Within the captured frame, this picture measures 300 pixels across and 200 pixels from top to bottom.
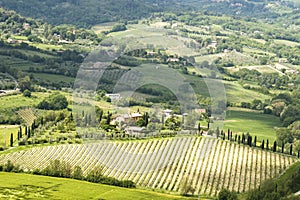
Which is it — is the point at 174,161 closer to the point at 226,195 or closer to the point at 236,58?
the point at 226,195

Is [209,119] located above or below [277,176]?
above

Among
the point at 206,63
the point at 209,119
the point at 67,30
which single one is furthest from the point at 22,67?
the point at 209,119

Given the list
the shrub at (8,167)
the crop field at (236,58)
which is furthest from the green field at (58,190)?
the crop field at (236,58)

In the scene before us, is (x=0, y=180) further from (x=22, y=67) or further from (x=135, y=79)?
(x=22, y=67)

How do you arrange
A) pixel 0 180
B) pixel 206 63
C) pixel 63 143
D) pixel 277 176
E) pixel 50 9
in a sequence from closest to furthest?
pixel 0 180 < pixel 277 176 < pixel 63 143 < pixel 206 63 < pixel 50 9

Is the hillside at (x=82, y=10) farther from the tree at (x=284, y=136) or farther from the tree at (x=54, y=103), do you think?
the tree at (x=284, y=136)
